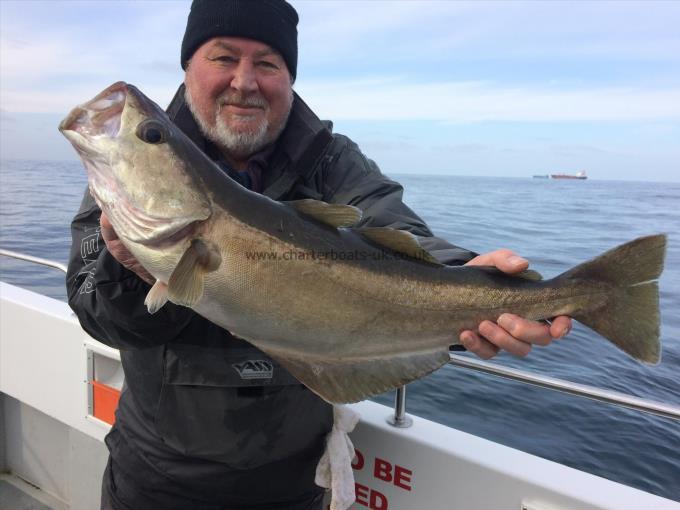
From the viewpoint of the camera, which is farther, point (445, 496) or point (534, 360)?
point (534, 360)

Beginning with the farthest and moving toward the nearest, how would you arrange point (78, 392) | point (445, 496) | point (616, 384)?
point (616, 384), point (78, 392), point (445, 496)

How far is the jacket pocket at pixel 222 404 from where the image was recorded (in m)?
2.73

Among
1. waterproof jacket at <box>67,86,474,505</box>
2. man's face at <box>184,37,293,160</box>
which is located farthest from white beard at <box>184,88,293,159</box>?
waterproof jacket at <box>67,86,474,505</box>

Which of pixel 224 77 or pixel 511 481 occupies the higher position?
pixel 224 77

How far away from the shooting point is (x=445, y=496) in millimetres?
3305

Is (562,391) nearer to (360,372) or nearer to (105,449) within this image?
(360,372)

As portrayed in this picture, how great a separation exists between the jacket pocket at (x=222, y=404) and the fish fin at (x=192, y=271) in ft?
2.31

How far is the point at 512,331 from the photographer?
2.39 metres

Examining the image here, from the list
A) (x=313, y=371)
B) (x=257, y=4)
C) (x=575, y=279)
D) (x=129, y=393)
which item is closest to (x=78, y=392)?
(x=129, y=393)

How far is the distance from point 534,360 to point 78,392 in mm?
7936

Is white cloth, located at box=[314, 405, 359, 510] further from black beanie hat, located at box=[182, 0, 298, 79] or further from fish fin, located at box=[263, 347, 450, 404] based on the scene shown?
black beanie hat, located at box=[182, 0, 298, 79]

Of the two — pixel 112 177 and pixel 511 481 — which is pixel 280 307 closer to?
pixel 112 177

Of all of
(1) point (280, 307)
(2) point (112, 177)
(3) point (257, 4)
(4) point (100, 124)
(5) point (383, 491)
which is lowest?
(5) point (383, 491)

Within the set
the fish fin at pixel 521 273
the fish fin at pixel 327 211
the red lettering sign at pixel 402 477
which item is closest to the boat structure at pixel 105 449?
the red lettering sign at pixel 402 477
